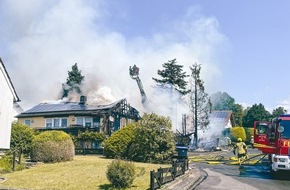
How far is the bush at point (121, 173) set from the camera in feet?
44.2

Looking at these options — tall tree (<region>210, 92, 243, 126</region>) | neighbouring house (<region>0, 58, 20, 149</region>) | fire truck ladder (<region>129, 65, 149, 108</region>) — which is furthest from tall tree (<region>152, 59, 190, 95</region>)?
neighbouring house (<region>0, 58, 20, 149</region>)

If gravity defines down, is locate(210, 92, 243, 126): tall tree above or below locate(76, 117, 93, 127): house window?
above

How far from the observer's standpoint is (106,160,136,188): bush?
1348cm

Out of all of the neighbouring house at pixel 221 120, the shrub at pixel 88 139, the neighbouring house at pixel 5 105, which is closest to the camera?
the neighbouring house at pixel 5 105

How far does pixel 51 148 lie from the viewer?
24812 millimetres

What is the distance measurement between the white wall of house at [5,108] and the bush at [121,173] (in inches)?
641

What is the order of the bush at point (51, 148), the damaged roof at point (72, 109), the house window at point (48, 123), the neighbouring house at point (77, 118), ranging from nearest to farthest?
the bush at point (51, 148)
the neighbouring house at point (77, 118)
the damaged roof at point (72, 109)
the house window at point (48, 123)

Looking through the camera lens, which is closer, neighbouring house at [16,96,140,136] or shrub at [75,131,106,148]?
shrub at [75,131,106,148]

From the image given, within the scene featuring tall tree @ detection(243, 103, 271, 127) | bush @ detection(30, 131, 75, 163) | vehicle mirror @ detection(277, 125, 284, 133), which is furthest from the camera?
tall tree @ detection(243, 103, 271, 127)

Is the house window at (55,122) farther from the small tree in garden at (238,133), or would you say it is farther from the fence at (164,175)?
the fence at (164,175)

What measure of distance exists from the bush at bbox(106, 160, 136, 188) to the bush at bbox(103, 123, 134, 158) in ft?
47.0

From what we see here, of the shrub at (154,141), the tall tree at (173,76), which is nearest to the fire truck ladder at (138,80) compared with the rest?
the tall tree at (173,76)

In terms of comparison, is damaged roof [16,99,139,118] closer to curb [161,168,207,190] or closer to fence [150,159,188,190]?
fence [150,159,188,190]

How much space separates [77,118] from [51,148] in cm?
2672
